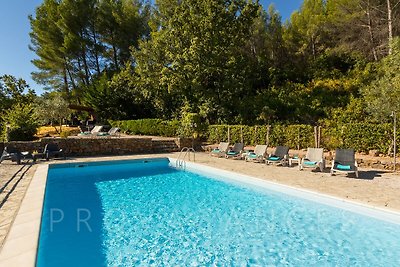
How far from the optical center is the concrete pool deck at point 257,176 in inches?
171

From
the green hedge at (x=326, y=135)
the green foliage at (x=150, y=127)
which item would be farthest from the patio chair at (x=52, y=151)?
the green hedge at (x=326, y=135)

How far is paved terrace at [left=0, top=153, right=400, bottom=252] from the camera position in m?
6.46

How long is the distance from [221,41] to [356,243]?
19.6 m

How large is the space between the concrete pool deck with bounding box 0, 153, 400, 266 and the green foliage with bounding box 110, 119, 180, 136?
11.8 m

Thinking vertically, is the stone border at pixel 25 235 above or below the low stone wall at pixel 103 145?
below

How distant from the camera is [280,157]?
42.0ft

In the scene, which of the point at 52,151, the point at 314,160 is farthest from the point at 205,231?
the point at 52,151

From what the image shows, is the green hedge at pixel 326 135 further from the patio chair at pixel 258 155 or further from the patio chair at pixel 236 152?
the patio chair at pixel 258 155

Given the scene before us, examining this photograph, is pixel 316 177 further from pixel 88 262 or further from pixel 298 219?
pixel 88 262

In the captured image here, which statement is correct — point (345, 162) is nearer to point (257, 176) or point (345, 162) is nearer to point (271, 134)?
point (257, 176)

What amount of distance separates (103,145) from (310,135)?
40.6 feet

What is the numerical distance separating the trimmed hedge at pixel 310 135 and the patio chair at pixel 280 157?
2741mm

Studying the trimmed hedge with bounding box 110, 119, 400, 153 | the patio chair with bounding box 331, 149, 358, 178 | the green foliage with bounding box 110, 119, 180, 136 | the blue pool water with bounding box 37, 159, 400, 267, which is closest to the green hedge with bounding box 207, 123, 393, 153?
the trimmed hedge with bounding box 110, 119, 400, 153

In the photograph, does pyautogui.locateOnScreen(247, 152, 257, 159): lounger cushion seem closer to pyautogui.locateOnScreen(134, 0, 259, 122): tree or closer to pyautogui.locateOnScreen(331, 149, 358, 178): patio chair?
pyautogui.locateOnScreen(331, 149, 358, 178): patio chair
